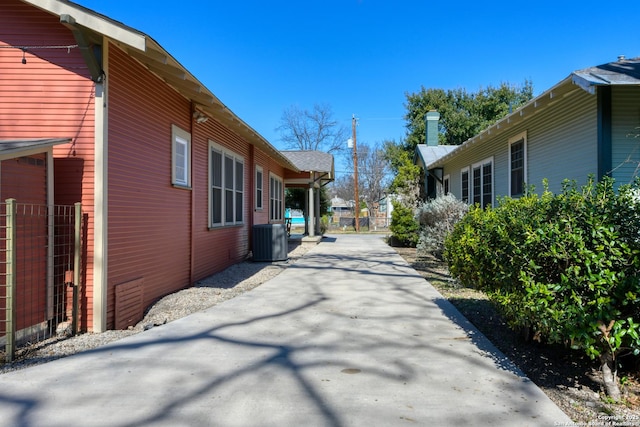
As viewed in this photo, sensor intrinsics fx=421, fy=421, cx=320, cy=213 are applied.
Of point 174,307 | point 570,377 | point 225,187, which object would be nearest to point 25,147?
point 174,307

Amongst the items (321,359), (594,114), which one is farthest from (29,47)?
(594,114)

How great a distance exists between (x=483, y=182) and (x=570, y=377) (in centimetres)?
953

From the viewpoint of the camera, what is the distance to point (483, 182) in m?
12.5

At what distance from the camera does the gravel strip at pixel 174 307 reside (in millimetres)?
4222

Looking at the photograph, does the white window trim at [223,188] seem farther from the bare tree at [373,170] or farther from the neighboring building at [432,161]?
the bare tree at [373,170]

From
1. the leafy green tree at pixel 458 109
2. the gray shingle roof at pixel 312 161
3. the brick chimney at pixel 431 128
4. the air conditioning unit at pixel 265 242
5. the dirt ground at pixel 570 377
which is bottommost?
the dirt ground at pixel 570 377

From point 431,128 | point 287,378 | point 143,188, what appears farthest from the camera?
point 431,128

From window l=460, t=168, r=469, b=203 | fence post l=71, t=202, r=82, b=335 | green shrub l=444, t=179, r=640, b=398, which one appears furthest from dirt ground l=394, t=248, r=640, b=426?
window l=460, t=168, r=469, b=203

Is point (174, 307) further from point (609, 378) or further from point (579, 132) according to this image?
point (579, 132)

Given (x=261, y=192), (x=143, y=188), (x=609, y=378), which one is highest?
(x=261, y=192)

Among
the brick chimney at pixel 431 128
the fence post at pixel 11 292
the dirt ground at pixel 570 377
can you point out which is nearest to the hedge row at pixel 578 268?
the dirt ground at pixel 570 377

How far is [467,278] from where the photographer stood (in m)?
5.12

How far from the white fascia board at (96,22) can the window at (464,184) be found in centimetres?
1195

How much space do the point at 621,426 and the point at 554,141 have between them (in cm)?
627
